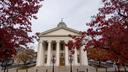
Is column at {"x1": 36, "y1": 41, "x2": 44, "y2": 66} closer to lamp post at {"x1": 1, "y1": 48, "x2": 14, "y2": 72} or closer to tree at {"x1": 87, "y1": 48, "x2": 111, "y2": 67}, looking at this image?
lamp post at {"x1": 1, "y1": 48, "x2": 14, "y2": 72}

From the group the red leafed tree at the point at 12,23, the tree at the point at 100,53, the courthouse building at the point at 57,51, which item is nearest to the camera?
the red leafed tree at the point at 12,23

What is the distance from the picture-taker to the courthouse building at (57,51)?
57.7 meters

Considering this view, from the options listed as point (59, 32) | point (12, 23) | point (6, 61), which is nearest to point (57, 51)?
point (59, 32)

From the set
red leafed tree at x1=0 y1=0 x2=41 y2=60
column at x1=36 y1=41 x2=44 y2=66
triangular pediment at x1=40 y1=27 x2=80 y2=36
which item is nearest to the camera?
red leafed tree at x1=0 y1=0 x2=41 y2=60

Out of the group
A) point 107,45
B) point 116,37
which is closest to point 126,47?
point 116,37

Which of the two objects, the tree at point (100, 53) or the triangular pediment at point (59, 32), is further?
the triangular pediment at point (59, 32)

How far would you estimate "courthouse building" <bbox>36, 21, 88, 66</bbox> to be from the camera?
189ft

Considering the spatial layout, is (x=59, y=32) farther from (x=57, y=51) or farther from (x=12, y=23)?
(x=12, y=23)

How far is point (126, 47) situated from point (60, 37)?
4895cm

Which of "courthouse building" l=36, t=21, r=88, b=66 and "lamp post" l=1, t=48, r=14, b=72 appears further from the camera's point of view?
"courthouse building" l=36, t=21, r=88, b=66

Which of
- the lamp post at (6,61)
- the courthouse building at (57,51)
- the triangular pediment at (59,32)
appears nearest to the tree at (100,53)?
the lamp post at (6,61)

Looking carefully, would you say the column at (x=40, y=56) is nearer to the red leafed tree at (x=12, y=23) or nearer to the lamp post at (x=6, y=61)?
the lamp post at (x=6, y=61)

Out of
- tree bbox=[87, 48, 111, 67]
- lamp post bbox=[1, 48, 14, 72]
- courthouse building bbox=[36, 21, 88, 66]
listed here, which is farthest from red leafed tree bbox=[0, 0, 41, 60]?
courthouse building bbox=[36, 21, 88, 66]

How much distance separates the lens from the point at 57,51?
2297 inches
